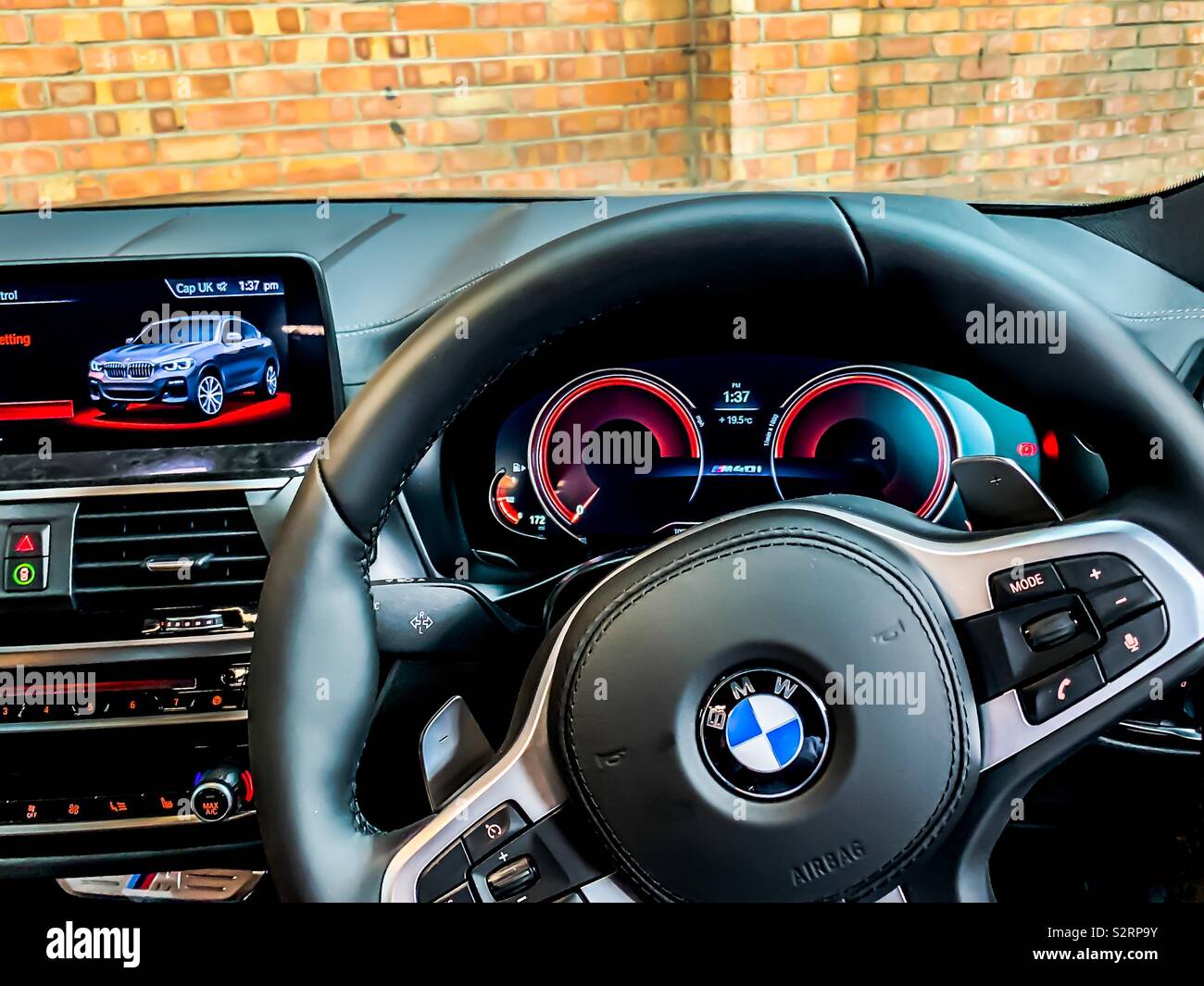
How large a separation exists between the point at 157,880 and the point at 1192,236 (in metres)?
1.66

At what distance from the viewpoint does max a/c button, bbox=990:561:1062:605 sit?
0.76m

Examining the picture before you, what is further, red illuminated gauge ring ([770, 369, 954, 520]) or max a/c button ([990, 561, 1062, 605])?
red illuminated gauge ring ([770, 369, 954, 520])

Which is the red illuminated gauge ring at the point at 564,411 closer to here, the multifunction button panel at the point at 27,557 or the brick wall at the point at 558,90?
the multifunction button panel at the point at 27,557

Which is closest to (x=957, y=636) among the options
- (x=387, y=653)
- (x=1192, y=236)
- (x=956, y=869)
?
(x=956, y=869)

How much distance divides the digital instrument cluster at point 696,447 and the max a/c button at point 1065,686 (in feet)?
2.26

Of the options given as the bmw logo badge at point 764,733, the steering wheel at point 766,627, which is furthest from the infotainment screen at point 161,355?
the bmw logo badge at point 764,733

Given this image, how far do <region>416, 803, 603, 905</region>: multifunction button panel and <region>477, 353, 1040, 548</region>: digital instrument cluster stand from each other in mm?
689

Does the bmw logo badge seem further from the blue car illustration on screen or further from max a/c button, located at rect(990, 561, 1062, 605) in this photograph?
the blue car illustration on screen

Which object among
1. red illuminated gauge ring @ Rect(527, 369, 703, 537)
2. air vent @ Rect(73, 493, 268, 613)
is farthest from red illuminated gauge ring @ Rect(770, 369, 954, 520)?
air vent @ Rect(73, 493, 268, 613)

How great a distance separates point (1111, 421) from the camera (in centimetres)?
74

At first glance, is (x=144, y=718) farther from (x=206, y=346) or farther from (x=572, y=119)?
(x=572, y=119)

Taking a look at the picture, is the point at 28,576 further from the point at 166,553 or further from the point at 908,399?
the point at 908,399

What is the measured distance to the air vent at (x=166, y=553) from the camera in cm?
138

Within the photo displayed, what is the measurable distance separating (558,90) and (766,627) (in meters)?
3.60
